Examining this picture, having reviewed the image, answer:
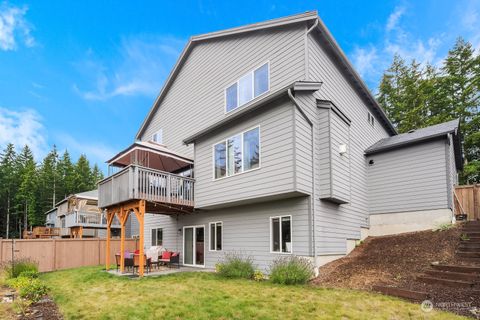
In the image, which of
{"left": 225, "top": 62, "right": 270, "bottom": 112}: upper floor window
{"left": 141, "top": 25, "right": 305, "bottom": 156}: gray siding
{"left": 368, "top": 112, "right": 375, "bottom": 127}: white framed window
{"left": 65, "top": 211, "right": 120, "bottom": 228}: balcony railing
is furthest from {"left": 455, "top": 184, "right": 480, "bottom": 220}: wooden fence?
{"left": 65, "top": 211, "right": 120, "bottom": 228}: balcony railing

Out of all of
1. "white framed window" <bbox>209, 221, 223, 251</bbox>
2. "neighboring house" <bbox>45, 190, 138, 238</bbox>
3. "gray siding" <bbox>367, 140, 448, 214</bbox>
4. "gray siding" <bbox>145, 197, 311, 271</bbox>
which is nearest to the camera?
"gray siding" <bbox>145, 197, 311, 271</bbox>

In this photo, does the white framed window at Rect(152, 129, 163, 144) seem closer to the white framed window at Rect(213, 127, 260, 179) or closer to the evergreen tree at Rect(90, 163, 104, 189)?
the white framed window at Rect(213, 127, 260, 179)

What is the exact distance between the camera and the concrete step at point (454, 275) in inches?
290

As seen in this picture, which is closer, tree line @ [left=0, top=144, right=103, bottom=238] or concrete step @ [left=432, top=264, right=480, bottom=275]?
concrete step @ [left=432, top=264, right=480, bottom=275]

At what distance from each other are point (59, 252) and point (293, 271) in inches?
503

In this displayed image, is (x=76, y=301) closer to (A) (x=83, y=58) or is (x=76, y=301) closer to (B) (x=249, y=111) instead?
(B) (x=249, y=111)

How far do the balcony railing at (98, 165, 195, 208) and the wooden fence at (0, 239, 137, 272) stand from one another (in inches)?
165

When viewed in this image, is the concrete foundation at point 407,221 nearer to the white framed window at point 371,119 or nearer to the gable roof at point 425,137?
the gable roof at point 425,137

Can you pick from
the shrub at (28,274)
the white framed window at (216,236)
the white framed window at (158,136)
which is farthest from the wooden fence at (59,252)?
the white framed window at (216,236)

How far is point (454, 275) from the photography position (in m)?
7.75

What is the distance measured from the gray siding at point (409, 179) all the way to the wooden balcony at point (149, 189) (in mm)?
8438

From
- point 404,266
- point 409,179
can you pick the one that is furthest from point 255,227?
point 409,179

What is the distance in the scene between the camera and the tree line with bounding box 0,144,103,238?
1652 inches

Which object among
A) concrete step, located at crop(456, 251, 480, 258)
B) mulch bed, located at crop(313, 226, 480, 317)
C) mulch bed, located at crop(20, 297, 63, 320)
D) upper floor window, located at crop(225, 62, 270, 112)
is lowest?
mulch bed, located at crop(20, 297, 63, 320)
